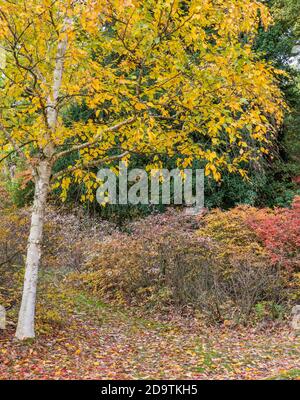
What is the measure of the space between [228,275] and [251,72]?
411cm

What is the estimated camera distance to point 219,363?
18.0 feet

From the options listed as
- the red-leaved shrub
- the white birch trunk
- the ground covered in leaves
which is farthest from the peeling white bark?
the red-leaved shrub

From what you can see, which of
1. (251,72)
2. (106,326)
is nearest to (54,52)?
(251,72)

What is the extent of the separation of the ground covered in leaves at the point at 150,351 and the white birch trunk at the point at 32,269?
23 centimetres

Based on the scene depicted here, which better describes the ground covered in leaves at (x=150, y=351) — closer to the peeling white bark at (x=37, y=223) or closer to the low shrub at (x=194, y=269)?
the peeling white bark at (x=37, y=223)

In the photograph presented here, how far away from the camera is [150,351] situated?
20.3ft

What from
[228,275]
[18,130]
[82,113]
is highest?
[82,113]

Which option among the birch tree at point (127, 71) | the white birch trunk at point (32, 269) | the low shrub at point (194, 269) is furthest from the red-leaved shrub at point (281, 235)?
the white birch trunk at point (32, 269)

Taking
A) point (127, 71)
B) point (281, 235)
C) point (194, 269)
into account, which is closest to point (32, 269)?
point (127, 71)

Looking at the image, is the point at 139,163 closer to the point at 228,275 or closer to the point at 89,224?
the point at 89,224

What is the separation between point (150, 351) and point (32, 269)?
2.04 meters

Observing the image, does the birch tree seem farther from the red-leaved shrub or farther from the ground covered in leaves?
the red-leaved shrub

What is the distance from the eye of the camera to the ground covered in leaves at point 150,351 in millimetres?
5051

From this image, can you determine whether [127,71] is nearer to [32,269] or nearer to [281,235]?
[32,269]
